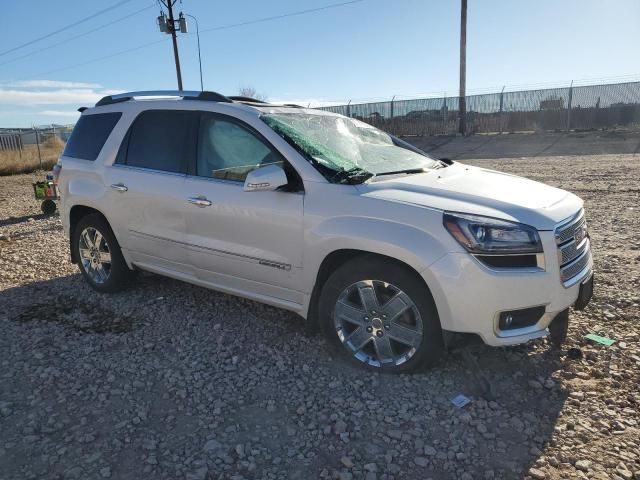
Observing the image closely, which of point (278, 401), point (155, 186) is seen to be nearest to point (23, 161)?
point (155, 186)

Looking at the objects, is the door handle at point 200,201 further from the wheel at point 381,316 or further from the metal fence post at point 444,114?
the metal fence post at point 444,114

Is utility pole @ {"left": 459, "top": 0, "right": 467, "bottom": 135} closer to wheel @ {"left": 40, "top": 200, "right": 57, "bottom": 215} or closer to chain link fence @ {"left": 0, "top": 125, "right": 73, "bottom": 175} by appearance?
chain link fence @ {"left": 0, "top": 125, "right": 73, "bottom": 175}

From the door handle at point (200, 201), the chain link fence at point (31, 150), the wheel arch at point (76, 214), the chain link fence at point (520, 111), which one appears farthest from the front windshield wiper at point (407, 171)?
the chain link fence at point (520, 111)

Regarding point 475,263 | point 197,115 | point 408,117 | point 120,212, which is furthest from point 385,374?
point 408,117

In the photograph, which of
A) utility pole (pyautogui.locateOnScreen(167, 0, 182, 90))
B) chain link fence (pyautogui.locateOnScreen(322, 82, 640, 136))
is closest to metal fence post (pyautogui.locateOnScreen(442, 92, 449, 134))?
chain link fence (pyautogui.locateOnScreen(322, 82, 640, 136))

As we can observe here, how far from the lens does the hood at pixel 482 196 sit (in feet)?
9.87

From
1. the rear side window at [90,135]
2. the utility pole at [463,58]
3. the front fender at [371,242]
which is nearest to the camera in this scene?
the front fender at [371,242]

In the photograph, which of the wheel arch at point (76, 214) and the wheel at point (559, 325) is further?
the wheel arch at point (76, 214)

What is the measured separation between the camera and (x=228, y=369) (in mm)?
3561

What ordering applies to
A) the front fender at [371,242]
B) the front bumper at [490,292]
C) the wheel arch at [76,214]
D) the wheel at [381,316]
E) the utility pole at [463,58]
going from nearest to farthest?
the front bumper at [490,292] < the front fender at [371,242] < the wheel at [381,316] < the wheel arch at [76,214] < the utility pole at [463,58]

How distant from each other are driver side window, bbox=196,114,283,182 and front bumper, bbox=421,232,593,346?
1.44 metres

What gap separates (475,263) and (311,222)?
3.65 feet

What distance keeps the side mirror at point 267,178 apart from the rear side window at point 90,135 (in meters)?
2.15

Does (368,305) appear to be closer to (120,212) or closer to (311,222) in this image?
(311,222)
